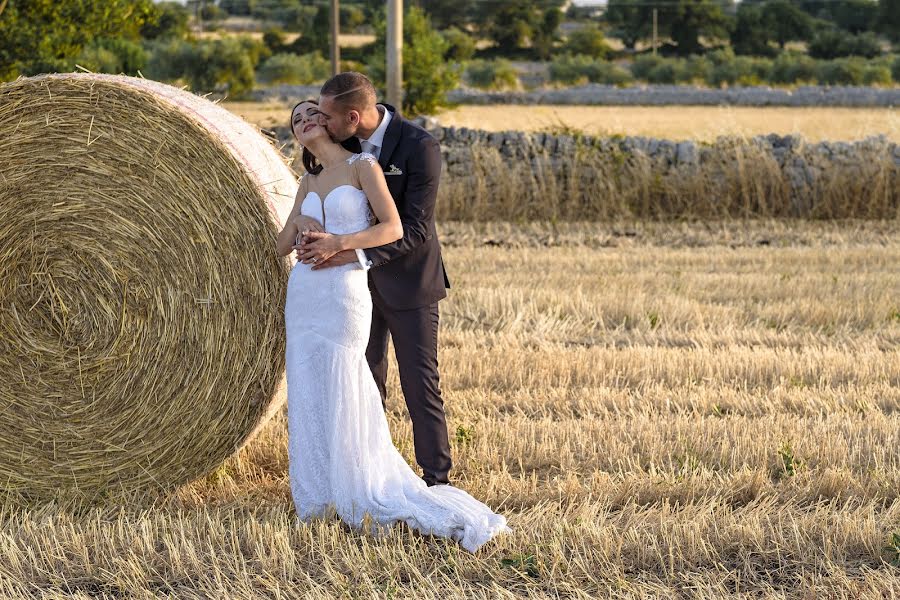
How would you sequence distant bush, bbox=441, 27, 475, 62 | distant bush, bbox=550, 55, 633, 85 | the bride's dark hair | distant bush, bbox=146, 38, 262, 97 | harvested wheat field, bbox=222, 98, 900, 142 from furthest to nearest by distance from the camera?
distant bush, bbox=441, 27, 475, 62
distant bush, bbox=550, 55, 633, 85
distant bush, bbox=146, 38, 262, 97
harvested wheat field, bbox=222, 98, 900, 142
the bride's dark hair

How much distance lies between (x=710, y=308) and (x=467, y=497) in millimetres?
4934

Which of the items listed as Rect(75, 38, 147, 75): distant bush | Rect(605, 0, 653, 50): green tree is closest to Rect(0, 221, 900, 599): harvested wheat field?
Rect(75, 38, 147, 75): distant bush

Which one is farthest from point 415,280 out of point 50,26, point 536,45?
point 536,45

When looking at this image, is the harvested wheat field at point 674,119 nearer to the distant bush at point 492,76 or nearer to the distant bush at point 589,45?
the distant bush at point 492,76

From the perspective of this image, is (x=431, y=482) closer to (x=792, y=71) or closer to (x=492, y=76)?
(x=492, y=76)

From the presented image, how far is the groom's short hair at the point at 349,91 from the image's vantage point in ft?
16.9

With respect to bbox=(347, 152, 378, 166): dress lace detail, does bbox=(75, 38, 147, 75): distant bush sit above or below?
below

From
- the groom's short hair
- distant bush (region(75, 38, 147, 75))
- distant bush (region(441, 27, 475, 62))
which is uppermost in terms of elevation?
the groom's short hair

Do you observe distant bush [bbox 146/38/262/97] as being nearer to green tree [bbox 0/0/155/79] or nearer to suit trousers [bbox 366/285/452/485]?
green tree [bbox 0/0/155/79]

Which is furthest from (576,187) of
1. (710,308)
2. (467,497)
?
(467,497)

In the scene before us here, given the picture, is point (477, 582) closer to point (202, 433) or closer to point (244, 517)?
point (244, 517)

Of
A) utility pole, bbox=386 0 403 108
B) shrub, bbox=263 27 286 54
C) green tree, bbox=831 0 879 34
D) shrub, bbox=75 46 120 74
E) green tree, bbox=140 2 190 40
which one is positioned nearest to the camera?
utility pole, bbox=386 0 403 108

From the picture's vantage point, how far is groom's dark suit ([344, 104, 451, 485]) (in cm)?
539

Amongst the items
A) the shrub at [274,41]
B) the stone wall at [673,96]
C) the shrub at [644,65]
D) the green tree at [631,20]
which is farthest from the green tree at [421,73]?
the green tree at [631,20]
